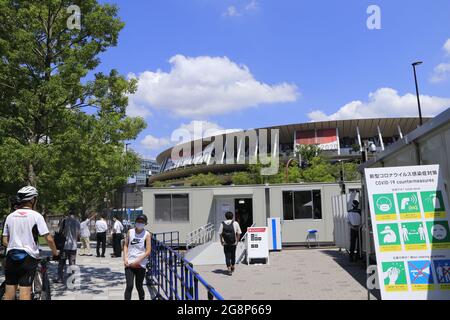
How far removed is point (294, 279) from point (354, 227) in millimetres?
3192

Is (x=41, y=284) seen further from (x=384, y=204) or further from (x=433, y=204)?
(x=433, y=204)

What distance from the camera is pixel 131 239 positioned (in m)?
7.44

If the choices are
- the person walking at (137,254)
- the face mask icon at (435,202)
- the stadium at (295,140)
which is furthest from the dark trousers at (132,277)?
the stadium at (295,140)

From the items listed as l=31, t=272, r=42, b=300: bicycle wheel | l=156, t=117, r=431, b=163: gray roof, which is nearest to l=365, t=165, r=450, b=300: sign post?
l=31, t=272, r=42, b=300: bicycle wheel

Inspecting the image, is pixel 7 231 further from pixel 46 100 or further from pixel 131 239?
pixel 46 100

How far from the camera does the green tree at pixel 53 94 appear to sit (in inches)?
363

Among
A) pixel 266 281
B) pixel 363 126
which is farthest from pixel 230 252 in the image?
pixel 363 126

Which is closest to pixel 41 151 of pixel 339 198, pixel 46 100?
pixel 46 100

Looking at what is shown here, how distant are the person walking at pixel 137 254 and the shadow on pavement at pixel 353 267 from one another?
4.47 metres

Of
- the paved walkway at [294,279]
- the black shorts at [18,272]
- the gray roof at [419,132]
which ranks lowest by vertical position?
the paved walkway at [294,279]

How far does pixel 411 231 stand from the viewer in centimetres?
647

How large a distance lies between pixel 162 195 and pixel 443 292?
16.0 meters

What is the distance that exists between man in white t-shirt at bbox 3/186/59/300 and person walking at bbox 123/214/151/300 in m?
1.94

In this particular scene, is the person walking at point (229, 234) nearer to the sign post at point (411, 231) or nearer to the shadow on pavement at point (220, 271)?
the shadow on pavement at point (220, 271)
